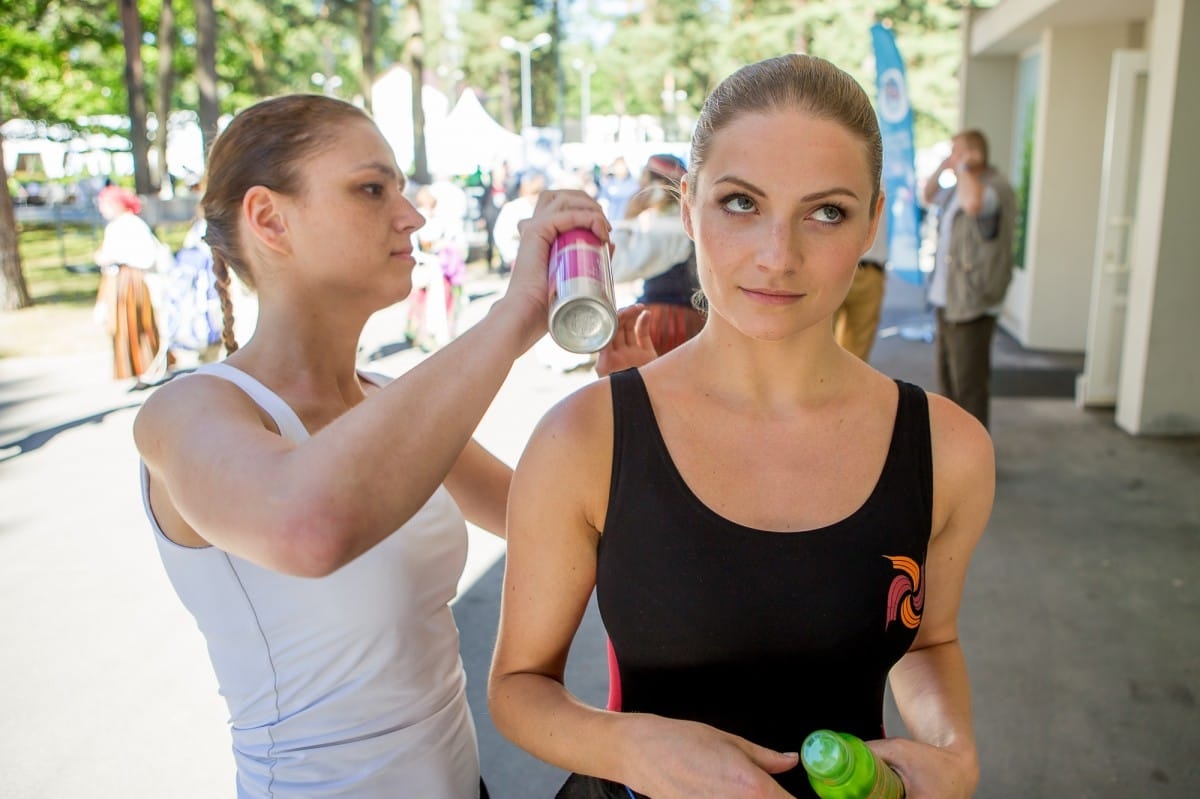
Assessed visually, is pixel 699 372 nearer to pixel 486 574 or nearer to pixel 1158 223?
pixel 486 574

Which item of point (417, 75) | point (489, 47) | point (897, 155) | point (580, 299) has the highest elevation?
point (489, 47)

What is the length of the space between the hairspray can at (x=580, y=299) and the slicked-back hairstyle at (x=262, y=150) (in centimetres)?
57

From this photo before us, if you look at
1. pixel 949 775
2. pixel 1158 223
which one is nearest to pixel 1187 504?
pixel 1158 223

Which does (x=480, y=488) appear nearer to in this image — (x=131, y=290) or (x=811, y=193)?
(x=811, y=193)

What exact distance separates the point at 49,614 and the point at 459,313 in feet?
28.0

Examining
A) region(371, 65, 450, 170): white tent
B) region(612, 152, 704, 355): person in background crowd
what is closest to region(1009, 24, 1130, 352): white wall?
region(612, 152, 704, 355): person in background crowd

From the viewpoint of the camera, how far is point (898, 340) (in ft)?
40.8

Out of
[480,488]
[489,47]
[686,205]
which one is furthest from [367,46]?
[489,47]

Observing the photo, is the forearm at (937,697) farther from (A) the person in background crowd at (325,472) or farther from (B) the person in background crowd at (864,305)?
(B) the person in background crowd at (864,305)

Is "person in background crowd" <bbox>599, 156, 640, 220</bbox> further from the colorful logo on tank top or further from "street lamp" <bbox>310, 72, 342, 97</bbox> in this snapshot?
"street lamp" <bbox>310, 72, 342, 97</bbox>

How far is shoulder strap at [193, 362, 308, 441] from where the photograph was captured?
155 centimetres

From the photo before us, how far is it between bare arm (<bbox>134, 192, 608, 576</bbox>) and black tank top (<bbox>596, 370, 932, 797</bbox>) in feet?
0.88

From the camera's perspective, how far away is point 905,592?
151 cm

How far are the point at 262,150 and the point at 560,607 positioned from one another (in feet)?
3.10
